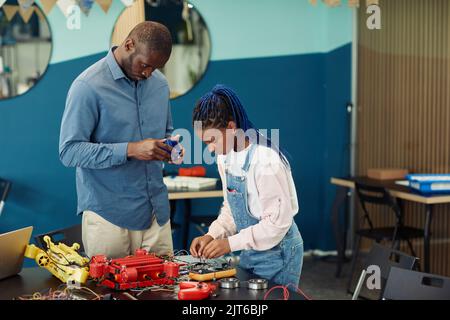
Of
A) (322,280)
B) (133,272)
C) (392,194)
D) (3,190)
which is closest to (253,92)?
(133,272)

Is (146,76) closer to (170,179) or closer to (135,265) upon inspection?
(135,265)

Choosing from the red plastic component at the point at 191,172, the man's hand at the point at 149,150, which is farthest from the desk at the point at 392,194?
the man's hand at the point at 149,150

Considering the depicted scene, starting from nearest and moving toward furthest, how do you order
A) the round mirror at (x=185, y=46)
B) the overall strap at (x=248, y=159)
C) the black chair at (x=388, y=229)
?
the overall strap at (x=248, y=159) → the black chair at (x=388, y=229) → the round mirror at (x=185, y=46)

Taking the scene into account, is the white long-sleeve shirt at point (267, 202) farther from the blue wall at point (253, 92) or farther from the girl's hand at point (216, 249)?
the blue wall at point (253, 92)

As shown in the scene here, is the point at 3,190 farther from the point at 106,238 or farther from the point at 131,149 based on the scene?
the point at 131,149

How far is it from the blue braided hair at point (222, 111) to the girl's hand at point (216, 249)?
365mm

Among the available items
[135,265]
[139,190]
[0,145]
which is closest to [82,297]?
[135,265]

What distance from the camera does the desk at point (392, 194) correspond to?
14.4ft

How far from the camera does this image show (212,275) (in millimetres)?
2227

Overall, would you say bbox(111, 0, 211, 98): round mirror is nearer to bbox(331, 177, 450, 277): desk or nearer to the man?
bbox(331, 177, 450, 277): desk

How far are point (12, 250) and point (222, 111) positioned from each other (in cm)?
86

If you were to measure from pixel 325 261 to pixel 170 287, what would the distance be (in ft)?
11.2

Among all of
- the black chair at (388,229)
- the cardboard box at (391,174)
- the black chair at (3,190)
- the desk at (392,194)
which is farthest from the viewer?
the cardboard box at (391,174)
